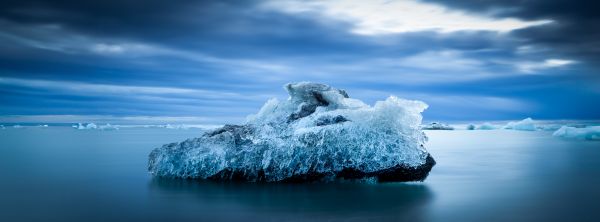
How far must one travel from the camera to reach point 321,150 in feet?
31.1

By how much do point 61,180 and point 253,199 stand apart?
449 cm

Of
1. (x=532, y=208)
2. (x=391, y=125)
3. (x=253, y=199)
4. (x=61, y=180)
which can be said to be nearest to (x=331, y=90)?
(x=391, y=125)

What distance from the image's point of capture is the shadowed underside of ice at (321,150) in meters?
9.41

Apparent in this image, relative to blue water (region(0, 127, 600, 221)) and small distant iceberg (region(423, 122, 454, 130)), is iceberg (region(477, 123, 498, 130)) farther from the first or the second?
blue water (region(0, 127, 600, 221))

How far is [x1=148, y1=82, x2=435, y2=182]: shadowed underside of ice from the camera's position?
9414 millimetres

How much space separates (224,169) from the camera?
32.2 feet

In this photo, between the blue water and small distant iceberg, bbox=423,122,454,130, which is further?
small distant iceberg, bbox=423,122,454,130

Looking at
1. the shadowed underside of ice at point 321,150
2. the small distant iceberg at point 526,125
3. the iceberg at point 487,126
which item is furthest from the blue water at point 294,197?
the iceberg at point 487,126

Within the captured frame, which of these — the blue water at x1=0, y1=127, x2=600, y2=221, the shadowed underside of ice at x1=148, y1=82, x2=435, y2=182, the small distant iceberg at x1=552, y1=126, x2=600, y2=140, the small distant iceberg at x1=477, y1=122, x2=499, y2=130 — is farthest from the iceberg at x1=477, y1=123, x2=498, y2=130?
the shadowed underside of ice at x1=148, y1=82, x2=435, y2=182

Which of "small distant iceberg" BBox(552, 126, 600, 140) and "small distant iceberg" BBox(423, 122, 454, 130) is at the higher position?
"small distant iceberg" BBox(423, 122, 454, 130)

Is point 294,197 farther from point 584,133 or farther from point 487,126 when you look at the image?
point 487,126

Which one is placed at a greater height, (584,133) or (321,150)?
(584,133)

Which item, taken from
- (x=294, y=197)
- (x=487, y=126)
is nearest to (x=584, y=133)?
(x=487, y=126)

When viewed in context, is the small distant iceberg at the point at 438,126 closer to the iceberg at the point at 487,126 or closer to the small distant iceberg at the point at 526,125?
the iceberg at the point at 487,126
